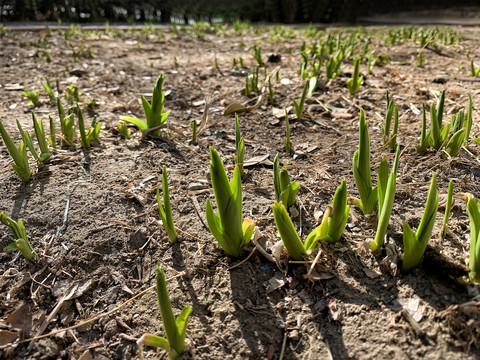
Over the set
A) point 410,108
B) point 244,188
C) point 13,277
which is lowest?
point 13,277

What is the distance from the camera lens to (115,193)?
1.69 m

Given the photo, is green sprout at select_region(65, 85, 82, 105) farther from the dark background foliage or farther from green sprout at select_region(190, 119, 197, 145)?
the dark background foliage

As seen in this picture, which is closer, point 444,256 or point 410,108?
point 444,256

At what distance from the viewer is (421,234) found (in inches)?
42.1

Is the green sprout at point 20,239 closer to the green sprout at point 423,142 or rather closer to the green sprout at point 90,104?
the green sprout at point 90,104

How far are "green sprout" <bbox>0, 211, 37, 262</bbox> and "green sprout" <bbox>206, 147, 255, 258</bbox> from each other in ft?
2.29

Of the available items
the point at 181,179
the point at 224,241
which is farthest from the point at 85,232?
the point at 224,241

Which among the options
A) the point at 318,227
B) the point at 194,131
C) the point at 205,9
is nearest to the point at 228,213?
the point at 318,227

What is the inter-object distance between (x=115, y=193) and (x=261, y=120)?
1.13 m

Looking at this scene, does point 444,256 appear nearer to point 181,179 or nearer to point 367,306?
point 367,306

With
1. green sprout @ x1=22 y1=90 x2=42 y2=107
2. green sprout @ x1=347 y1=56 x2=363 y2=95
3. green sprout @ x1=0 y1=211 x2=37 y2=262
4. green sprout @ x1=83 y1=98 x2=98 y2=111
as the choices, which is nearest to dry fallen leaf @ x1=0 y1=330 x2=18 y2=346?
green sprout @ x1=0 y1=211 x2=37 y2=262

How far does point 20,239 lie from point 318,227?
1.04m

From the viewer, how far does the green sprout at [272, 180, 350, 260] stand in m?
1.12

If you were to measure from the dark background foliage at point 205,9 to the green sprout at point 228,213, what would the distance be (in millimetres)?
8415
